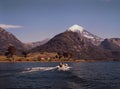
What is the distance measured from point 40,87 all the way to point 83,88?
40.0ft

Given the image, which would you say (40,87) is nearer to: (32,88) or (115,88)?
(32,88)

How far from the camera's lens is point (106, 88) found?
73.0 metres

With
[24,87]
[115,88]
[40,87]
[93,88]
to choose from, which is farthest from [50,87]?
[115,88]

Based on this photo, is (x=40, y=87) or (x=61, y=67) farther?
(x=61, y=67)

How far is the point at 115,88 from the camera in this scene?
73.6m

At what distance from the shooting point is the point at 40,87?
7381 centimetres

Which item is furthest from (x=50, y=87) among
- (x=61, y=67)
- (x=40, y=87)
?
(x=61, y=67)

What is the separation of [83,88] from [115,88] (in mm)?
9184

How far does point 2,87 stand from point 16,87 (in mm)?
3972

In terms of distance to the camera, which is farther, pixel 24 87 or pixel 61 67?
pixel 61 67

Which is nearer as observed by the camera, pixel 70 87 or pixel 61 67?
pixel 70 87

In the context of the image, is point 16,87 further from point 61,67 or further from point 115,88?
point 61,67

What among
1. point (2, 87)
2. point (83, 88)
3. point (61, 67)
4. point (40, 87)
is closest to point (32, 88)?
point (40, 87)

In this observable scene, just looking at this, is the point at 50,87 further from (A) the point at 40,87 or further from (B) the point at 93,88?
(B) the point at 93,88
